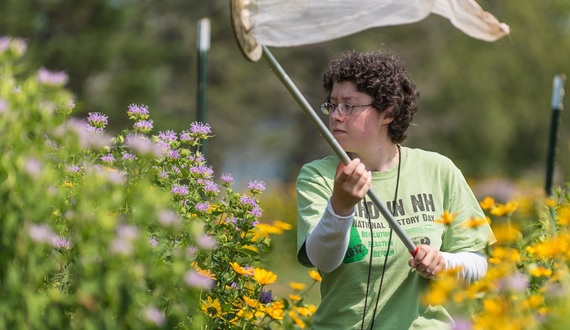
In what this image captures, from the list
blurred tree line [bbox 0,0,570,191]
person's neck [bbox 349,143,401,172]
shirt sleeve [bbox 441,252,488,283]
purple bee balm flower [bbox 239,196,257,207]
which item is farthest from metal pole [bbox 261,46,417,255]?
blurred tree line [bbox 0,0,570,191]

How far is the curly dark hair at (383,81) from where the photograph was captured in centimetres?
314

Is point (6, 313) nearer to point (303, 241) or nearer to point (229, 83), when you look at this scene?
point (303, 241)

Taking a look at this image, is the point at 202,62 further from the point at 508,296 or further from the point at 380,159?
the point at 508,296

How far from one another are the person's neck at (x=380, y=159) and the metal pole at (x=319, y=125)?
0.31 m

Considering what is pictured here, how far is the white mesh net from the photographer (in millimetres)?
2572

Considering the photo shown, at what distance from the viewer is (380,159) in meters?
3.15

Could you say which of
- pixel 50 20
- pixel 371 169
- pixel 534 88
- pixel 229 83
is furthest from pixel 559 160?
pixel 371 169

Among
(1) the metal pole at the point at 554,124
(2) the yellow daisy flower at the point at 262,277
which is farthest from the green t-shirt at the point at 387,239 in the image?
(1) the metal pole at the point at 554,124

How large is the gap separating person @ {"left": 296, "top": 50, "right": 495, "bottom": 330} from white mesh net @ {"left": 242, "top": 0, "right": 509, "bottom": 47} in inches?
10.2

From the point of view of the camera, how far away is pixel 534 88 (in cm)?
2864

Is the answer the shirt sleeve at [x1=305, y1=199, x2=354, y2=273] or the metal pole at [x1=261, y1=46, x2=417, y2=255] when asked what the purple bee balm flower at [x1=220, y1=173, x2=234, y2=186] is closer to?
the shirt sleeve at [x1=305, y1=199, x2=354, y2=273]

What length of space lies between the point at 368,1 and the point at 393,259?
75cm

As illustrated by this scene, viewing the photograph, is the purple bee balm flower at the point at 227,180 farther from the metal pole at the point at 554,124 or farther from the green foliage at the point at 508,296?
the metal pole at the point at 554,124

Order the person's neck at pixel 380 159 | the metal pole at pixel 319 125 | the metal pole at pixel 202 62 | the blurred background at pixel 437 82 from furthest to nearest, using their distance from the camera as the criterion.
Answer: the blurred background at pixel 437 82, the metal pole at pixel 202 62, the person's neck at pixel 380 159, the metal pole at pixel 319 125
